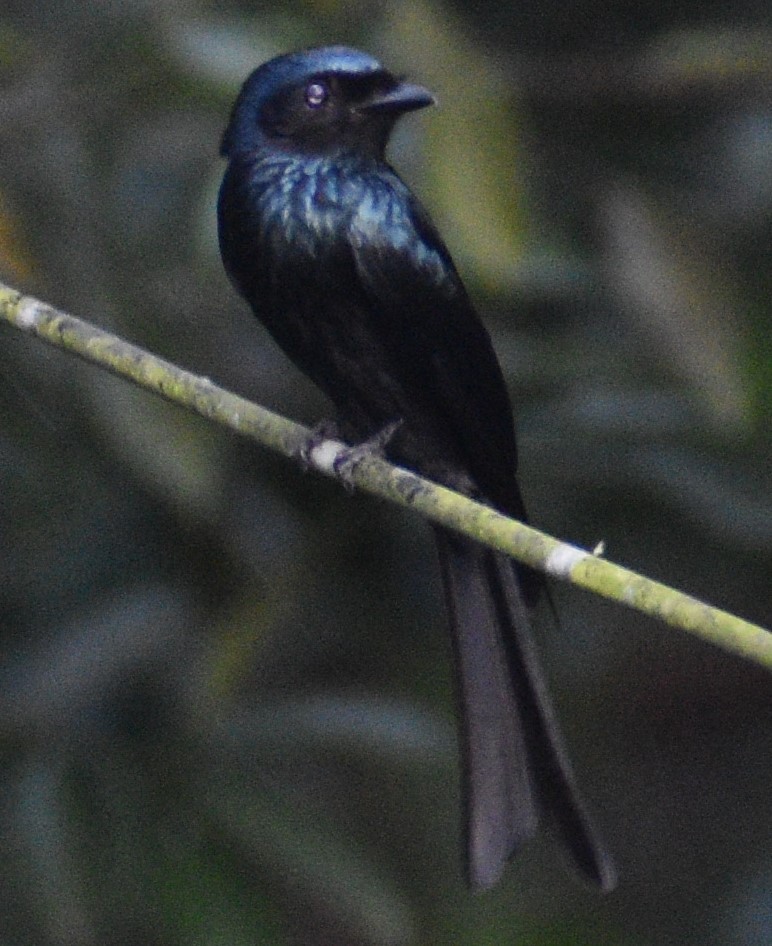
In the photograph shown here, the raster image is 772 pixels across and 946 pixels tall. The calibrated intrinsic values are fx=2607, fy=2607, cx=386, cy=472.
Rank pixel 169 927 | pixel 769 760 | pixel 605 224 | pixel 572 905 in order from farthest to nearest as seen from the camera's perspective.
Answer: pixel 769 760
pixel 572 905
pixel 605 224
pixel 169 927

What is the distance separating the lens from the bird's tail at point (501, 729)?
2.60 m

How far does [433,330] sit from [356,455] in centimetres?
18

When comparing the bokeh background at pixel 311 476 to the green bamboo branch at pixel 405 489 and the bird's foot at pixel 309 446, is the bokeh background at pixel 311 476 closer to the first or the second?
the bird's foot at pixel 309 446

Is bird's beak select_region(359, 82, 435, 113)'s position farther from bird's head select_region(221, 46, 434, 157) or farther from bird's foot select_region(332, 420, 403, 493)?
bird's foot select_region(332, 420, 403, 493)

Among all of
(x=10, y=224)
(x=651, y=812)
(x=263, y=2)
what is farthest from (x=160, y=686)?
(x=651, y=812)

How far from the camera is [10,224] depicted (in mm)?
2857

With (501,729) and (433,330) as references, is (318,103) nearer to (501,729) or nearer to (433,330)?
(433,330)

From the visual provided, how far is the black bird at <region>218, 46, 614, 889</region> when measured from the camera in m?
2.74

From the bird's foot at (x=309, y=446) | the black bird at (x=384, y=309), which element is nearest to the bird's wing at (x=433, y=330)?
the black bird at (x=384, y=309)

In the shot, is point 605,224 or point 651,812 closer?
point 605,224

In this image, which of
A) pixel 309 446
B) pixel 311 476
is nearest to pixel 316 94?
pixel 309 446

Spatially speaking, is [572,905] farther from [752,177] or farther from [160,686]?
[752,177]

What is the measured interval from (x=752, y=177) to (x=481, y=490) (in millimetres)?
575

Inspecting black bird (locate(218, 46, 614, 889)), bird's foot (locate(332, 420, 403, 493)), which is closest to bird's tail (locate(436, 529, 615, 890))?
black bird (locate(218, 46, 614, 889))
